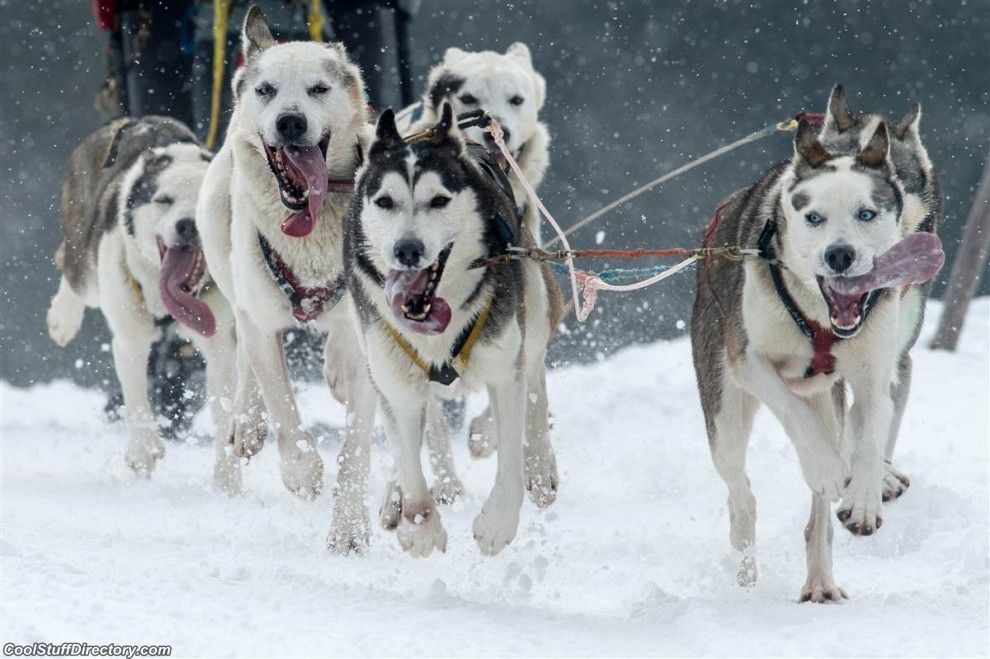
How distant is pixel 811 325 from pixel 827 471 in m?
0.33

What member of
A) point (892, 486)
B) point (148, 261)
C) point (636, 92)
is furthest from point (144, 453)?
point (636, 92)

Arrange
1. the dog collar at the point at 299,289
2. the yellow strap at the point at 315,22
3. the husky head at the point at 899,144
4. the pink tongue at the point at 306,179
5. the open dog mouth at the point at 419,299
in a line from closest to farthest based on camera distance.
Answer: the open dog mouth at the point at 419,299
the husky head at the point at 899,144
the pink tongue at the point at 306,179
the dog collar at the point at 299,289
the yellow strap at the point at 315,22

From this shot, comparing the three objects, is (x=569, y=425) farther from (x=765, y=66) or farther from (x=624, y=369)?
(x=765, y=66)

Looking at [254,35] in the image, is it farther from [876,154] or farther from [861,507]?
[861,507]

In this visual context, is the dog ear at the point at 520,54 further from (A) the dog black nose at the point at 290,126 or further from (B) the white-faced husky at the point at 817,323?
(B) the white-faced husky at the point at 817,323

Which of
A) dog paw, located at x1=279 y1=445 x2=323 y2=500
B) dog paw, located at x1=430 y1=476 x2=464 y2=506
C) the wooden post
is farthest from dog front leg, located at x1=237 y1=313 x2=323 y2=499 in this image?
the wooden post

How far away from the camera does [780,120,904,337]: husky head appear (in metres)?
2.77

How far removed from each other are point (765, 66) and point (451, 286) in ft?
20.1

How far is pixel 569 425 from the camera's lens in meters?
6.16

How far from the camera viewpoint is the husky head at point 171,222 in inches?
179

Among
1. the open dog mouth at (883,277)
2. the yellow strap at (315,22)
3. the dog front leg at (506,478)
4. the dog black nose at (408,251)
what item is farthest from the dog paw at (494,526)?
the yellow strap at (315,22)

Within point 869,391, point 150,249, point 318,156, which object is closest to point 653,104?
point 150,249

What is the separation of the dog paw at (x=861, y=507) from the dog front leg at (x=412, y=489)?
945 millimetres

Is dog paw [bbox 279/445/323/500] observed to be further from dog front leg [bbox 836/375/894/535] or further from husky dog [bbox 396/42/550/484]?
dog front leg [bbox 836/375/894/535]
